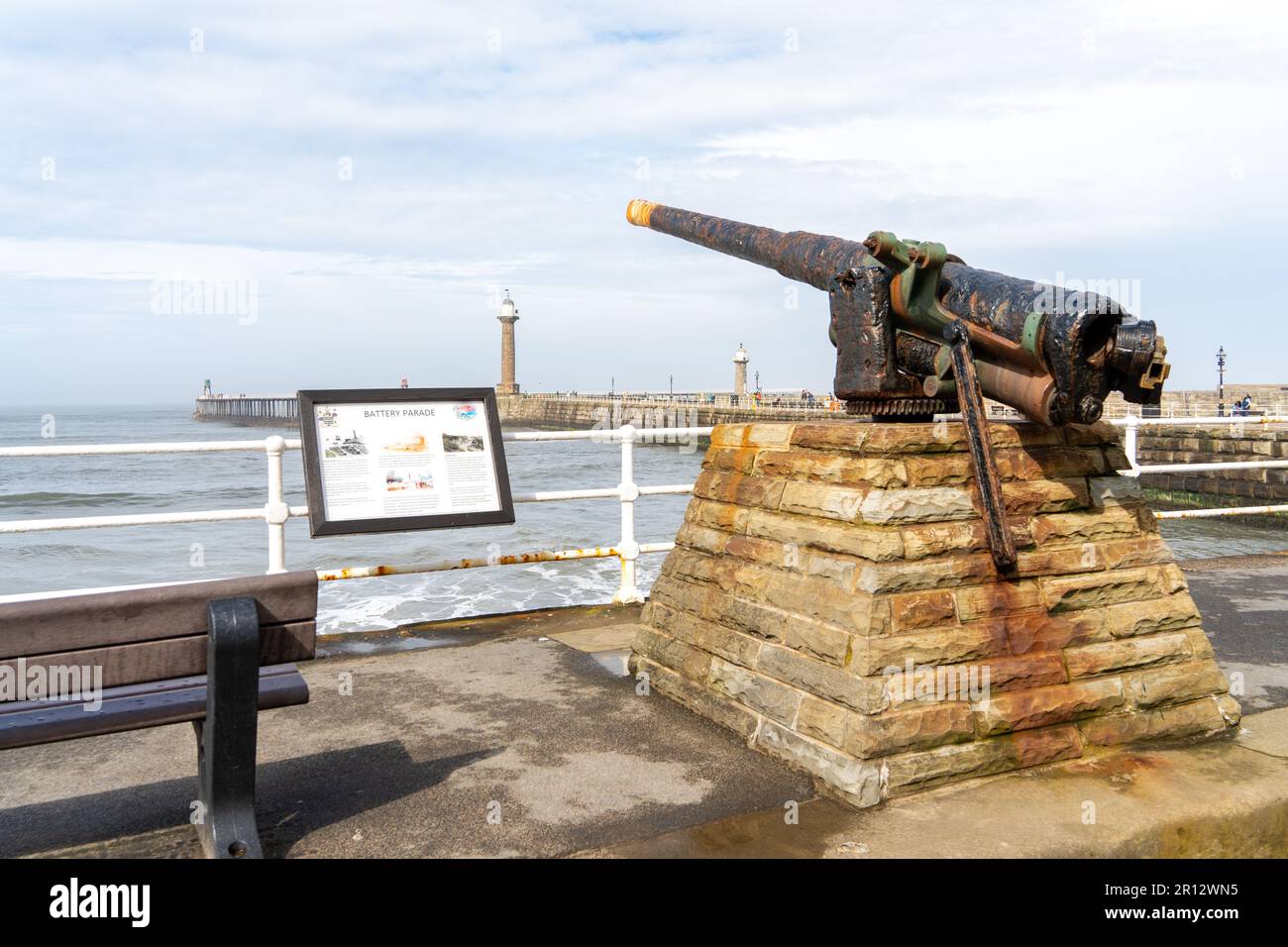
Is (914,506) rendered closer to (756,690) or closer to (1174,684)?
(756,690)

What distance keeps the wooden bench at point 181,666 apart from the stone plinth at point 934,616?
1.88 m

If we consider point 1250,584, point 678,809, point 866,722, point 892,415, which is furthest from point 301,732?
point 1250,584

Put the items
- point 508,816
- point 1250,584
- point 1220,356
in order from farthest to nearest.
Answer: point 1220,356
point 1250,584
point 508,816

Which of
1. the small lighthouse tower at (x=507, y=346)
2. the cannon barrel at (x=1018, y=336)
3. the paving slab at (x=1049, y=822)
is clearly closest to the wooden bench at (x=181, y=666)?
the paving slab at (x=1049, y=822)

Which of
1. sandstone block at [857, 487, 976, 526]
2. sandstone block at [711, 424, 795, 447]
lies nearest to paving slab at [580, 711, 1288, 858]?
sandstone block at [857, 487, 976, 526]

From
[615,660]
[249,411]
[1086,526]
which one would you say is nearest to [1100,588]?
[1086,526]

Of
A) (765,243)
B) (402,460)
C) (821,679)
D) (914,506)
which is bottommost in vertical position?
(821,679)

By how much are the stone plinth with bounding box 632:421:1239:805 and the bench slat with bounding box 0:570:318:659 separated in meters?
1.90

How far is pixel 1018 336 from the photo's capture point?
3734mm

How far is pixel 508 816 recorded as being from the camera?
354 cm

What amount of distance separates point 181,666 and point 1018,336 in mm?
3049

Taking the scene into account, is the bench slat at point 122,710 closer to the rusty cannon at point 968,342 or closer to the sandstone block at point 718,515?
the sandstone block at point 718,515

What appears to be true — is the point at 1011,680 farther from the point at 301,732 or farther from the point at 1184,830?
the point at 301,732

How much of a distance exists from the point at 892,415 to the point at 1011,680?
1238 millimetres
